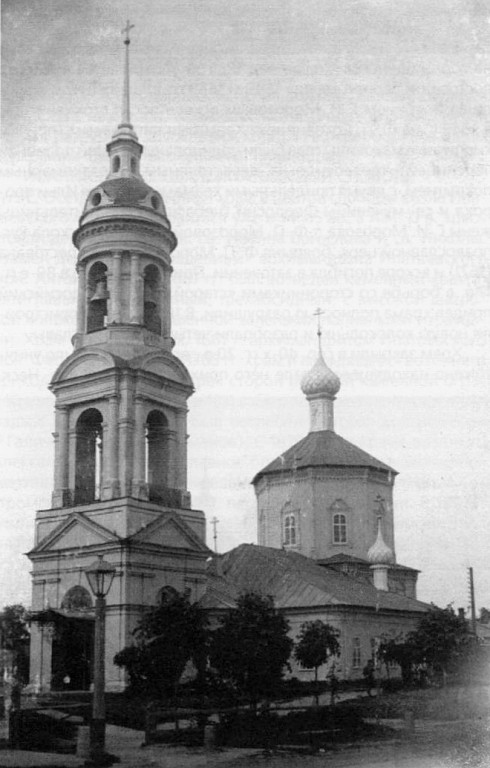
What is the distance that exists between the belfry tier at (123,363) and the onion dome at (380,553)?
518 inches

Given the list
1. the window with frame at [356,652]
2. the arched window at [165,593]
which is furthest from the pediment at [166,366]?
the window with frame at [356,652]

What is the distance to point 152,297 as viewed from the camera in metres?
35.3

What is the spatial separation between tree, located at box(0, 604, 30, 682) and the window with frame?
1214cm

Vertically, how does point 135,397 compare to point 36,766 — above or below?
above

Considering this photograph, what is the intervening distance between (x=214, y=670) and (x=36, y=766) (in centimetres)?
1582

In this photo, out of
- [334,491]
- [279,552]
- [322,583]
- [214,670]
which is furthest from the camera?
[334,491]

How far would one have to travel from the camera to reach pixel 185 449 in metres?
34.8

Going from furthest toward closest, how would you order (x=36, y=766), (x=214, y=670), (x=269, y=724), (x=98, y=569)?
(x=214, y=670), (x=269, y=724), (x=98, y=569), (x=36, y=766)

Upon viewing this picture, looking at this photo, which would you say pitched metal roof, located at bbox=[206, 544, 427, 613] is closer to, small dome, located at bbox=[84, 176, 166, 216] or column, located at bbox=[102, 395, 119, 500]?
column, located at bbox=[102, 395, 119, 500]

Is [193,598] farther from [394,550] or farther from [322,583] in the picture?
[394,550]

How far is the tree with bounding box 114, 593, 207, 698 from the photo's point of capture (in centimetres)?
2734

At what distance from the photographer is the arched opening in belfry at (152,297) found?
115 feet

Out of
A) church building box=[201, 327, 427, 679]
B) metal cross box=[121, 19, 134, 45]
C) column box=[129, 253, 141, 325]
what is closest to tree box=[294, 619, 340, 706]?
church building box=[201, 327, 427, 679]

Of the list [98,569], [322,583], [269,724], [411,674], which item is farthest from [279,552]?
[98,569]
